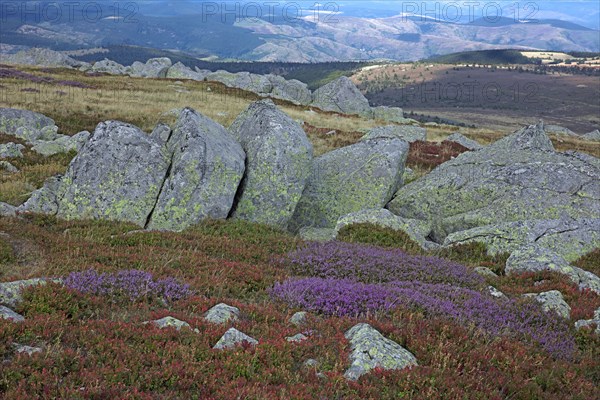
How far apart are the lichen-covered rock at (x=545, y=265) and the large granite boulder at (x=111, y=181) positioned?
1263 centimetres

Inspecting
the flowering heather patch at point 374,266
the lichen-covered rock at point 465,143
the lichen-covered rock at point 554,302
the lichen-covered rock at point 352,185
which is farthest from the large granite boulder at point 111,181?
the lichen-covered rock at point 465,143

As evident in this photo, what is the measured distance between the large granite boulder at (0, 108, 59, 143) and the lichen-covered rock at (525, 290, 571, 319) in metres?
29.4

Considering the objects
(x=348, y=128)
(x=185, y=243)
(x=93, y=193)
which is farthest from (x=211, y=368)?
(x=348, y=128)

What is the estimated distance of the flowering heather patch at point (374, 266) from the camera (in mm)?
11875

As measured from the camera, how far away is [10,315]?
7.14 m

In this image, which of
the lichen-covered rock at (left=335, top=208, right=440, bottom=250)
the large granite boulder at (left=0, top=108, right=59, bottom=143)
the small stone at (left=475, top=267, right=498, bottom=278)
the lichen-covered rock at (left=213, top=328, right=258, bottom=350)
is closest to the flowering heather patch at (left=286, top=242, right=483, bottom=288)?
the small stone at (left=475, top=267, right=498, bottom=278)

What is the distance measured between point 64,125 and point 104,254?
90.6 ft

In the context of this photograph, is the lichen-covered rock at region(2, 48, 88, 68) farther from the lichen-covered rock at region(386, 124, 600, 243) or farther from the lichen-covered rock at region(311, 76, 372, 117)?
the lichen-covered rock at region(386, 124, 600, 243)

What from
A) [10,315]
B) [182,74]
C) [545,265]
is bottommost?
[545,265]

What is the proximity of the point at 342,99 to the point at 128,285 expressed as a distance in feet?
271

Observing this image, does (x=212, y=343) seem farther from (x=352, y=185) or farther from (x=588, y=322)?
(x=352, y=185)

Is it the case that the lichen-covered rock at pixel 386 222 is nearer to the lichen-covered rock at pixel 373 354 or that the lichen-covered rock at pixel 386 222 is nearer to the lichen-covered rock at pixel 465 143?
the lichen-covered rock at pixel 373 354

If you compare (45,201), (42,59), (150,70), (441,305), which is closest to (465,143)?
(441,305)

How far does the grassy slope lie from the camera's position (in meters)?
5.86
